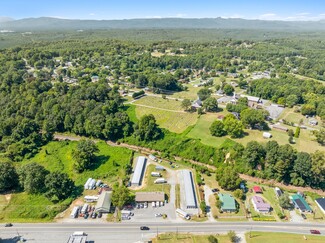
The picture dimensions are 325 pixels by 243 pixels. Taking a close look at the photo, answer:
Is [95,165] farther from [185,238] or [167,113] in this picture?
[167,113]

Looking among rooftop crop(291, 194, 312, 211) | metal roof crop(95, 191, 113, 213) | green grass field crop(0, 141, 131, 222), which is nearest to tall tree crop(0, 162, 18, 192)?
green grass field crop(0, 141, 131, 222)

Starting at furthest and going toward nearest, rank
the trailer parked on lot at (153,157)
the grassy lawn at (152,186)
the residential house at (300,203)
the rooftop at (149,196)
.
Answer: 1. the trailer parked on lot at (153,157)
2. the grassy lawn at (152,186)
3. the rooftop at (149,196)
4. the residential house at (300,203)

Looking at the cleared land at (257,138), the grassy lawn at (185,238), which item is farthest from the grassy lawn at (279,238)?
the cleared land at (257,138)

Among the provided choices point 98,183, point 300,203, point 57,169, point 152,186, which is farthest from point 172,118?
point 300,203

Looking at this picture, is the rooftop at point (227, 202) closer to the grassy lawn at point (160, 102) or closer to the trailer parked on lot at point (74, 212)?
the trailer parked on lot at point (74, 212)

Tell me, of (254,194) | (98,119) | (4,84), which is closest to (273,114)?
(254,194)

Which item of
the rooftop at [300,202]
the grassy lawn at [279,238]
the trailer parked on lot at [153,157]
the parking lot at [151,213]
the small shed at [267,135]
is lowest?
the grassy lawn at [279,238]

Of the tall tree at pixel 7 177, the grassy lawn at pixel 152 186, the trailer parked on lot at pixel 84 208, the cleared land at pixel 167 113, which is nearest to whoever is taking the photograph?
the trailer parked on lot at pixel 84 208
